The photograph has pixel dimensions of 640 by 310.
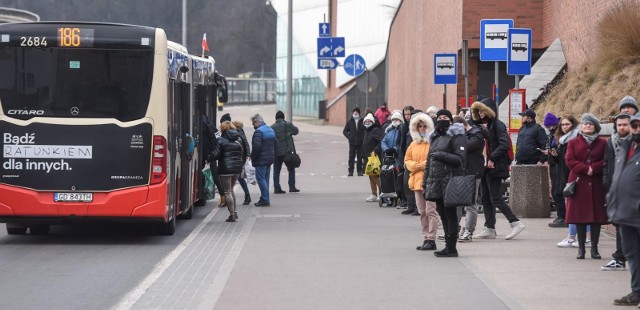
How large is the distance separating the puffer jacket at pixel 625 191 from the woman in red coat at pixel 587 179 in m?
2.69

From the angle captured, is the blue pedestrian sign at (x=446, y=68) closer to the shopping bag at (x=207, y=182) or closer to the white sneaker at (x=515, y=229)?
the shopping bag at (x=207, y=182)

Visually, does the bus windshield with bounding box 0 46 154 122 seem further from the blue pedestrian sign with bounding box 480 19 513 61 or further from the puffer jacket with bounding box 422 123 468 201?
the blue pedestrian sign with bounding box 480 19 513 61

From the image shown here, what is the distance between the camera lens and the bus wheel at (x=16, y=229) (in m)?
16.9

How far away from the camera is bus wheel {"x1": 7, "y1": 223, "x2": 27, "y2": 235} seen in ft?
55.6

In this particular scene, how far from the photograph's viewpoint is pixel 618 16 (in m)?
22.5

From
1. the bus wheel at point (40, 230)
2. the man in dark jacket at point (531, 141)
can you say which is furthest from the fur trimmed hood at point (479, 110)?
the bus wheel at point (40, 230)

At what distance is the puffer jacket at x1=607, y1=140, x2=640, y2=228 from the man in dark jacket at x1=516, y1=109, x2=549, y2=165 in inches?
298

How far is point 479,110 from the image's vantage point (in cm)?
1537

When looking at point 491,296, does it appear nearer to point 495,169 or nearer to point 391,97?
point 495,169

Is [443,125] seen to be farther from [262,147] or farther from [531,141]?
[262,147]

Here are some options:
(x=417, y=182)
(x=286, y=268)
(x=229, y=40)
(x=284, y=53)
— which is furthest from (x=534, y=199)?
(x=229, y=40)

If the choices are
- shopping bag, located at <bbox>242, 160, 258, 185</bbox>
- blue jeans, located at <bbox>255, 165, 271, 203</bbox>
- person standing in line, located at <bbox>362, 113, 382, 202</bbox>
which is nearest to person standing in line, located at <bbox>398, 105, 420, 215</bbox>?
person standing in line, located at <bbox>362, 113, 382, 202</bbox>

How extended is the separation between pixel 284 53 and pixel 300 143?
38.6 m

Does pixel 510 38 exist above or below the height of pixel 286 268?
above
